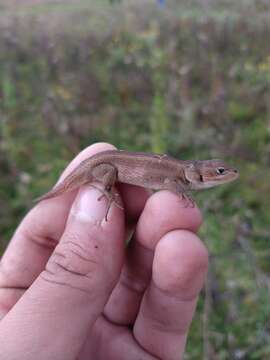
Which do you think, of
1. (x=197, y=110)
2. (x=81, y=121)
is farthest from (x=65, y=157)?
(x=197, y=110)

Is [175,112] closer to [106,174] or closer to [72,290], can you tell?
[106,174]

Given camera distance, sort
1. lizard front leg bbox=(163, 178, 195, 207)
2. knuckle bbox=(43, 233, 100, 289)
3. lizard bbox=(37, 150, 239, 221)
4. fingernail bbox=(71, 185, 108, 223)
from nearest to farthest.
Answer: knuckle bbox=(43, 233, 100, 289), fingernail bbox=(71, 185, 108, 223), lizard front leg bbox=(163, 178, 195, 207), lizard bbox=(37, 150, 239, 221)

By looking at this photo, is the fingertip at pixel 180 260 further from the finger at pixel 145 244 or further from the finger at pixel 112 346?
the finger at pixel 112 346

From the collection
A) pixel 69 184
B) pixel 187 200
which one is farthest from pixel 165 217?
pixel 69 184

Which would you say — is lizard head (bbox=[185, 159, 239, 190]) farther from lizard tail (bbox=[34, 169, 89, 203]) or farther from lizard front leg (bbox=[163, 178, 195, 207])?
lizard tail (bbox=[34, 169, 89, 203])

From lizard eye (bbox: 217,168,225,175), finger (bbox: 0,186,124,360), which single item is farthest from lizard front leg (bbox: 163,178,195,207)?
finger (bbox: 0,186,124,360)

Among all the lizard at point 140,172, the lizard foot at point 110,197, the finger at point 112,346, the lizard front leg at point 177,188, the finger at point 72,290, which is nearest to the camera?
the finger at point 72,290

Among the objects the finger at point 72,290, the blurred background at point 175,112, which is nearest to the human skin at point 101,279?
the finger at point 72,290

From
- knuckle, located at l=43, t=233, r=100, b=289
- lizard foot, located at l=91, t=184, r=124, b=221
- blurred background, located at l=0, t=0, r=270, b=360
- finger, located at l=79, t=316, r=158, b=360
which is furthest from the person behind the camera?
blurred background, located at l=0, t=0, r=270, b=360

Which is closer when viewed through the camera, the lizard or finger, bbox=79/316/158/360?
finger, bbox=79/316/158/360

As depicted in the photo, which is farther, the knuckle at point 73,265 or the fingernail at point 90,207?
the fingernail at point 90,207
